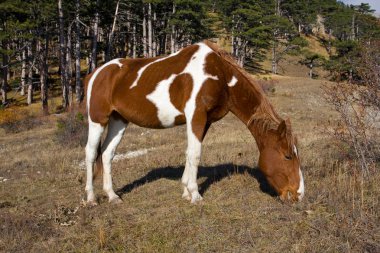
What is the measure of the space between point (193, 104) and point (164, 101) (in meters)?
0.56

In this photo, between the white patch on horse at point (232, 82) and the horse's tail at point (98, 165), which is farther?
the horse's tail at point (98, 165)

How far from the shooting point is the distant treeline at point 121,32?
30.1 meters

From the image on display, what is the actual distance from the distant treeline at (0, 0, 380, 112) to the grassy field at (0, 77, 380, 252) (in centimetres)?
492

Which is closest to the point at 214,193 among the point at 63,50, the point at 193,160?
the point at 193,160

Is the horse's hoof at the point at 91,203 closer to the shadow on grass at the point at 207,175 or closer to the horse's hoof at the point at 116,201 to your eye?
the horse's hoof at the point at 116,201

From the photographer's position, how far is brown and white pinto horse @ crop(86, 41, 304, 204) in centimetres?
541

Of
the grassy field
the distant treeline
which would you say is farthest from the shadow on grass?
the distant treeline

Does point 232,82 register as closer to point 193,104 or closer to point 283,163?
point 193,104

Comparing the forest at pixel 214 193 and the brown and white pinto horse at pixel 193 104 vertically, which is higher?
the brown and white pinto horse at pixel 193 104

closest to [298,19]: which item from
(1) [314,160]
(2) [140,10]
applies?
(2) [140,10]

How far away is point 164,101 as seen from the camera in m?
5.91

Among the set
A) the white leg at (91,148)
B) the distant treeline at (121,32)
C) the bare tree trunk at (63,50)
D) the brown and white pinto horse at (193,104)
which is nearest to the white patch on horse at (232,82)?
the brown and white pinto horse at (193,104)

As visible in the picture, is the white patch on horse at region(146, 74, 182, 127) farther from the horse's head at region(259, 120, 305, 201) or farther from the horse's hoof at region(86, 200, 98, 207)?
the horse's hoof at region(86, 200, 98, 207)

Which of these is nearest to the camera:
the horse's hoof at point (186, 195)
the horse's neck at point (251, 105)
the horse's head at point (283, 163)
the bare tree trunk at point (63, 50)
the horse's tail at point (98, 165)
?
the horse's head at point (283, 163)
